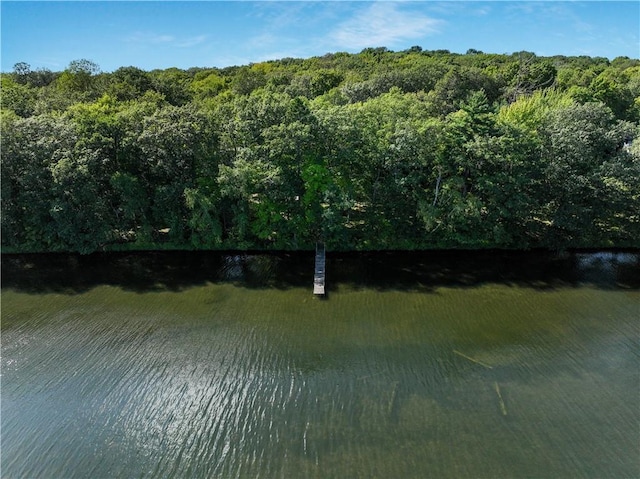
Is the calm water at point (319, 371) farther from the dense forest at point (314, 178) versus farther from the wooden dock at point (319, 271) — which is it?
the dense forest at point (314, 178)

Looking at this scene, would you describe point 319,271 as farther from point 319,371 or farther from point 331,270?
point 319,371

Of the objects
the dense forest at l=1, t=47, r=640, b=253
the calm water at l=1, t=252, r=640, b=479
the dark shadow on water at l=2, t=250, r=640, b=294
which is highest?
the dense forest at l=1, t=47, r=640, b=253

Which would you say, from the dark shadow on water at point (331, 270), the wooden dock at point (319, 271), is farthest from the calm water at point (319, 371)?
the wooden dock at point (319, 271)

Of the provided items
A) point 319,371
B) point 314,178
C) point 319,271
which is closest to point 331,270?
point 319,271

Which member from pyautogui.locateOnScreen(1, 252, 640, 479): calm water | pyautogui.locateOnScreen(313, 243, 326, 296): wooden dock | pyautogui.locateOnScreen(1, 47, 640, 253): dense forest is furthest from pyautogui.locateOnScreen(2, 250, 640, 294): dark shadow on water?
pyautogui.locateOnScreen(1, 47, 640, 253): dense forest

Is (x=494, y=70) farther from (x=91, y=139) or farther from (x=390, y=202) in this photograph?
(x=91, y=139)

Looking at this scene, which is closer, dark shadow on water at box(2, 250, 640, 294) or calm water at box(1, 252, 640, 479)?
calm water at box(1, 252, 640, 479)

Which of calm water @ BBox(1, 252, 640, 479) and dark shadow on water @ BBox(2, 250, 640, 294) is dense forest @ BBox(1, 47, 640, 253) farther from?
calm water @ BBox(1, 252, 640, 479)
